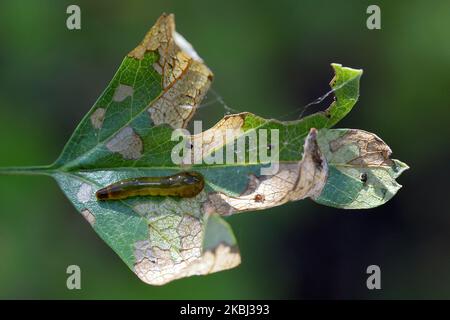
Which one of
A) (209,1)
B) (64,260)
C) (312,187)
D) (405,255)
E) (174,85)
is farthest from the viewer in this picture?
(405,255)

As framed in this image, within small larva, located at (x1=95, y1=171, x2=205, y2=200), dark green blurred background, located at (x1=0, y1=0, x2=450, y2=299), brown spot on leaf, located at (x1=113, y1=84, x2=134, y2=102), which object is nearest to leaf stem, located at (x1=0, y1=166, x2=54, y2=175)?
small larva, located at (x1=95, y1=171, x2=205, y2=200)

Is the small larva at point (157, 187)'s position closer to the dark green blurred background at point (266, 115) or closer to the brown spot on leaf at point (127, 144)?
the brown spot on leaf at point (127, 144)

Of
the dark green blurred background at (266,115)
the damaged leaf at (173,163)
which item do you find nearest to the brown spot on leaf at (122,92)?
the damaged leaf at (173,163)

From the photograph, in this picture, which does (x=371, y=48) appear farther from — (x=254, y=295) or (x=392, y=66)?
(x=254, y=295)

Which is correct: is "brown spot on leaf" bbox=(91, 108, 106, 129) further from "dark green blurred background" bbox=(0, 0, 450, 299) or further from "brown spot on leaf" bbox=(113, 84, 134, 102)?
"dark green blurred background" bbox=(0, 0, 450, 299)

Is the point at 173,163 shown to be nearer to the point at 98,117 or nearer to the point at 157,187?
the point at 157,187

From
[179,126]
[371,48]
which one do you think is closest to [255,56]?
[371,48]
